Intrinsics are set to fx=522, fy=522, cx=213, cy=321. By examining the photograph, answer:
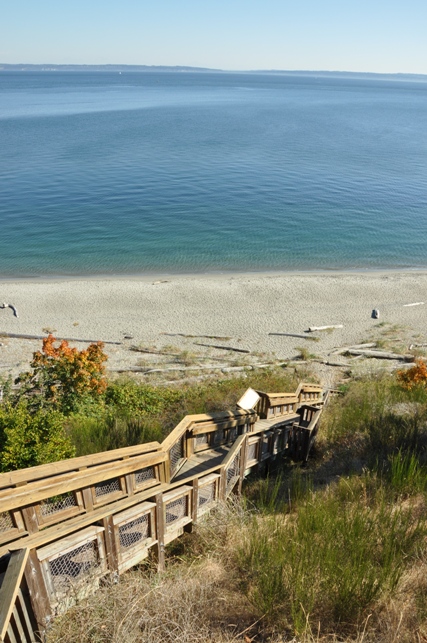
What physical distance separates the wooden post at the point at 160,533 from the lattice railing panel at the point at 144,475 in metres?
0.76

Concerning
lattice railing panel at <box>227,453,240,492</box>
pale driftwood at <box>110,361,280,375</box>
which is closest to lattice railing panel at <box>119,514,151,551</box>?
lattice railing panel at <box>227,453,240,492</box>

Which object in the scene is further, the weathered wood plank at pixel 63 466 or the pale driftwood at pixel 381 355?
the pale driftwood at pixel 381 355

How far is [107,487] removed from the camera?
602 cm

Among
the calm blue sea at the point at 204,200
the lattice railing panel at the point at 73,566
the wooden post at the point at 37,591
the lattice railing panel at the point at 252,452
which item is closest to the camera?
the wooden post at the point at 37,591

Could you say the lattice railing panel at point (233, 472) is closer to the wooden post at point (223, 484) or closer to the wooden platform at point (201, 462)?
the wooden platform at point (201, 462)

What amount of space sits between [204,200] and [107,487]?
131 ft

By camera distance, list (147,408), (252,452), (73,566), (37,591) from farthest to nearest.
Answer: (147,408) → (252,452) → (73,566) → (37,591)

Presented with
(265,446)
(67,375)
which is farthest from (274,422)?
(67,375)

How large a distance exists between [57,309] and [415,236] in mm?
26832

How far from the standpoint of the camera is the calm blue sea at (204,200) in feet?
110

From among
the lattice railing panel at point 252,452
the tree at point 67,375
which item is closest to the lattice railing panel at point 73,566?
the lattice railing panel at point 252,452

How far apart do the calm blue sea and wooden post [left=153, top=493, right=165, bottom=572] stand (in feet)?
86.1

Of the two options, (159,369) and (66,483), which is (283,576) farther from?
(159,369)

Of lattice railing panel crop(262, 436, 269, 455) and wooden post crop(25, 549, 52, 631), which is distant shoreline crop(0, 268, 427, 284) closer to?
lattice railing panel crop(262, 436, 269, 455)
